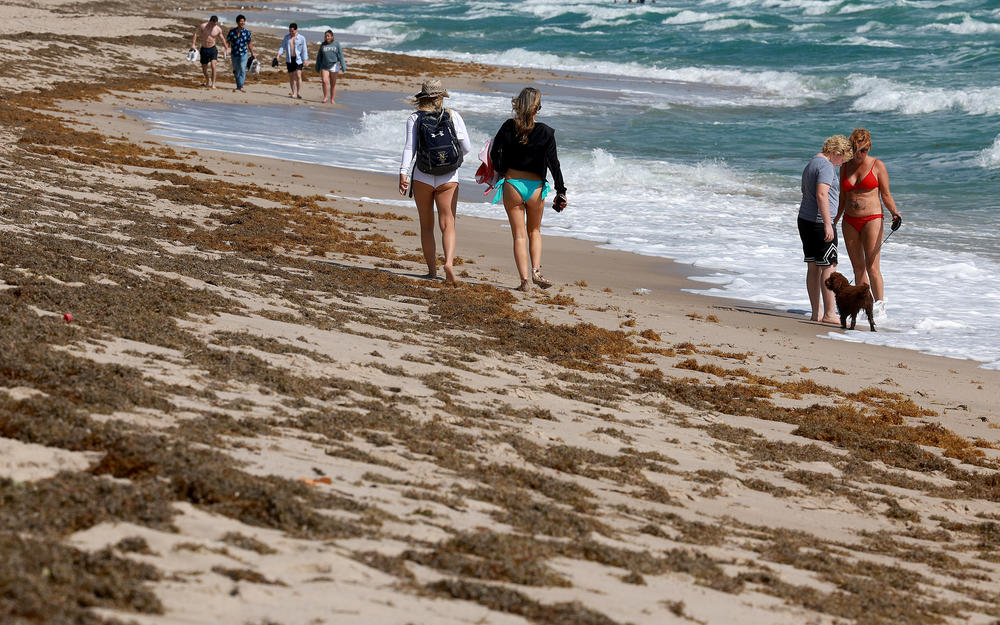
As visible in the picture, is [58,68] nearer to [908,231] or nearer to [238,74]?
[238,74]

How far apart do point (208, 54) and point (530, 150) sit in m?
17.8

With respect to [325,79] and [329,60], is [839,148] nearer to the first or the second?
[329,60]

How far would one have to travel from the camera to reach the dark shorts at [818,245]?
9584 mm

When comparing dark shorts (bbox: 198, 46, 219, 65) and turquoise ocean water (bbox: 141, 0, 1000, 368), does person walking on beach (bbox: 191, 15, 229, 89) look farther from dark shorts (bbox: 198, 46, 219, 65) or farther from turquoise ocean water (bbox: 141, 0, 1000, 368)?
turquoise ocean water (bbox: 141, 0, 1000, 368)

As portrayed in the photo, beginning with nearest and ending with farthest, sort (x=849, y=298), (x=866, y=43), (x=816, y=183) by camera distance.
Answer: (x=849, y=298)
(x=816, y=183)
(x=866, y=43)

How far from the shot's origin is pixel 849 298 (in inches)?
362

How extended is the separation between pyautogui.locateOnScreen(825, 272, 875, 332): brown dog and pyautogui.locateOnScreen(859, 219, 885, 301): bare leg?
52 centimetres

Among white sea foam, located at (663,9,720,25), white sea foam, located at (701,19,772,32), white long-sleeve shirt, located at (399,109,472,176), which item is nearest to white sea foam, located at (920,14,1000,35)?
white sea foam, located at (701,19,772,32)

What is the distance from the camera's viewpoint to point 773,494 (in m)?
5.10

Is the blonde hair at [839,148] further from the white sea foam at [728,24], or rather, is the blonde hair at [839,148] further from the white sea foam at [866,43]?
the white sea foam at [728,24]

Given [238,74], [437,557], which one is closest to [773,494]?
[437,557]

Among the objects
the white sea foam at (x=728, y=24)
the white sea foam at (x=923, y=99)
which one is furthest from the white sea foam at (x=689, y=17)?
the white sea foam at (x=923, y=99)

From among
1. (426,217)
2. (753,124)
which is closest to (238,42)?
(753,124)

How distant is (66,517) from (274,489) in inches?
29.1
